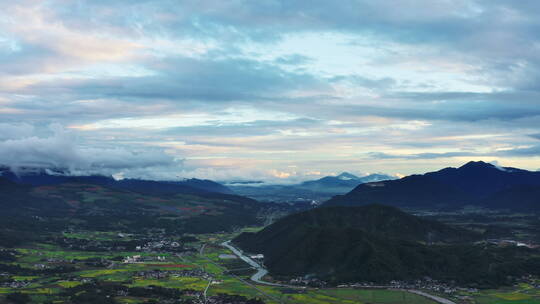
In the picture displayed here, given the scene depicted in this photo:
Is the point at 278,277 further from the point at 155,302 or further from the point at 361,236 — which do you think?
the point at 155,302

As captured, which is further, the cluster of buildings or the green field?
the cluster of buildings

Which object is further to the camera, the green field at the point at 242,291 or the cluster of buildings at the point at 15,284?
the cluster of buildings at the point at 15,284

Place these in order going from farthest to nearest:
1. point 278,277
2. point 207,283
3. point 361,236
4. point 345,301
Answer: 1. point 361,236
2. point 278,277
3. point 207,283
4. point 345,301

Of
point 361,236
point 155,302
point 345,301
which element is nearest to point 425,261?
point 361,236

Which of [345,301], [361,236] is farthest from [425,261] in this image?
[345,301]

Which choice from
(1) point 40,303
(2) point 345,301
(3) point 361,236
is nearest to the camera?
(1) point 40,303

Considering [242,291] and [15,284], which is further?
[15,284]

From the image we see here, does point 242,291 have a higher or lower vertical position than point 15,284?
lower

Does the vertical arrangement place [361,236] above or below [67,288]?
above

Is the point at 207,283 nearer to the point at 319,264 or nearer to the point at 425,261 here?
the point at 319,264

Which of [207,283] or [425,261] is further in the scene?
[425,261]
